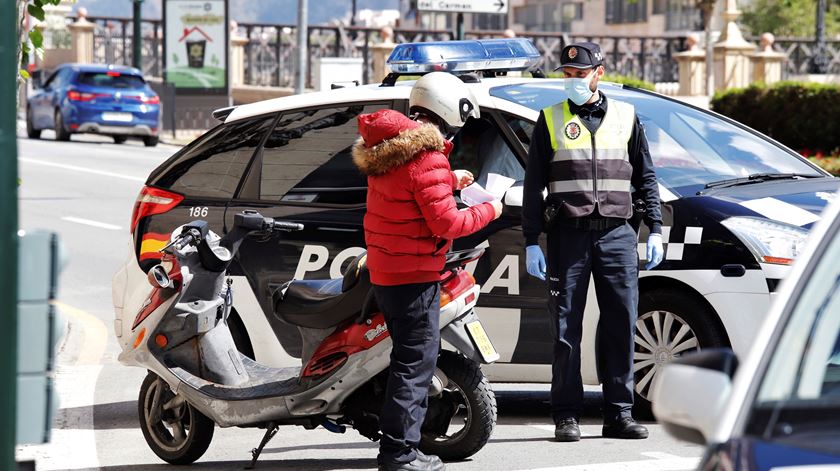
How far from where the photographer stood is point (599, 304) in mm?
6988

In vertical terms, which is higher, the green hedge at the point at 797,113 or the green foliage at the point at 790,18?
the green foliage at the point at 790,18

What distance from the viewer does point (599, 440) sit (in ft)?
23.1

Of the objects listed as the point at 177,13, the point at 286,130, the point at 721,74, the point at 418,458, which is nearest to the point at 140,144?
the point at 177,13

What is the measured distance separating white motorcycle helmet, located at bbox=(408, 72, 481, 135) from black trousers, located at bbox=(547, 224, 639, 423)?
1074mm

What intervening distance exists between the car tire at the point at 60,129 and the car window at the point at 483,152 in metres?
24.6

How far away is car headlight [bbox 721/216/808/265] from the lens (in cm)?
698

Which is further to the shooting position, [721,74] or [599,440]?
[721,74]

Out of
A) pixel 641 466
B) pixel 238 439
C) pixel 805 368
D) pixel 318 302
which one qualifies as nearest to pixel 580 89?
pixel 318 302

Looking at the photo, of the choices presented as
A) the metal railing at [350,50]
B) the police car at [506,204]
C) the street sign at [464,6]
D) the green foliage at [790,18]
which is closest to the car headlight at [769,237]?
the police car at [506,204]

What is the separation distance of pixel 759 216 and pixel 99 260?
9.11 metres

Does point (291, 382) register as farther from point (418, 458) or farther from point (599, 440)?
point (599, 440)

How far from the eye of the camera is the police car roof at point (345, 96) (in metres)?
7.79

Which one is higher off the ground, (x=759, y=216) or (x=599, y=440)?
(x=759, y=216)

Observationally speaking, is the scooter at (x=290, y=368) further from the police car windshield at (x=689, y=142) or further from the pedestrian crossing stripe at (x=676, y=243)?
the police car windshield at (x=689, y=142)
